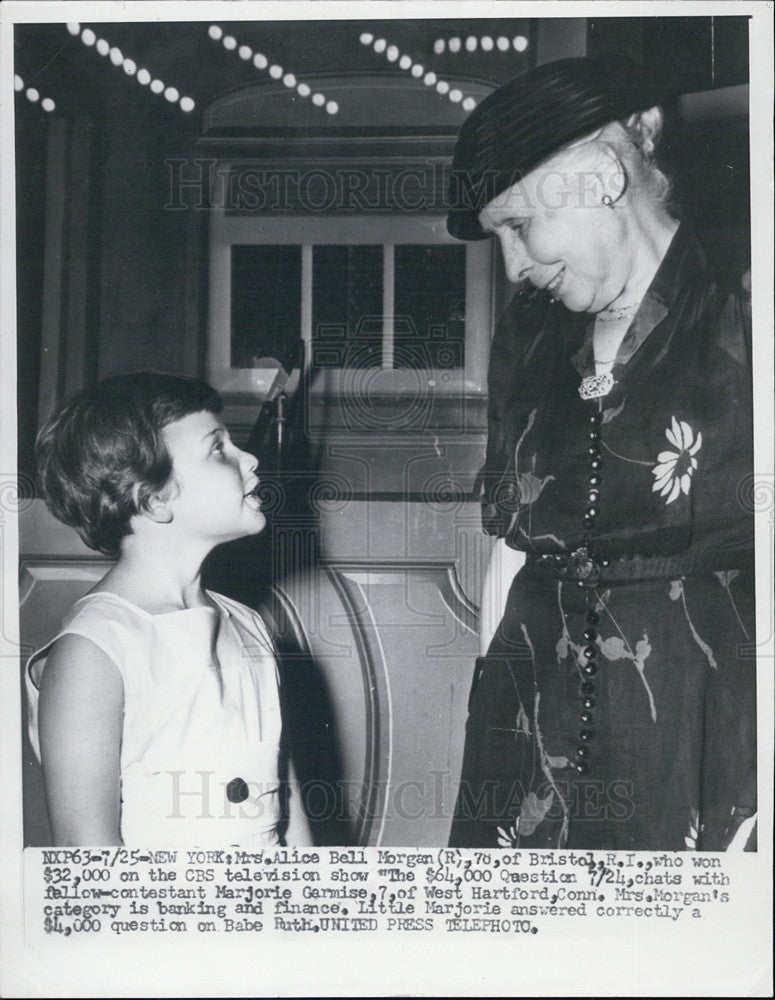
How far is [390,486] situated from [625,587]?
0.89ft

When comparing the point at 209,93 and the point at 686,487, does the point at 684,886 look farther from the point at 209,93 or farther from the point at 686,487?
the point at 209,93

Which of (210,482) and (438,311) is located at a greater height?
(438,311)

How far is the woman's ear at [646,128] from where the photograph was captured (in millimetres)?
908

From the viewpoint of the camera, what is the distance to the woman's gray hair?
907 millimetres

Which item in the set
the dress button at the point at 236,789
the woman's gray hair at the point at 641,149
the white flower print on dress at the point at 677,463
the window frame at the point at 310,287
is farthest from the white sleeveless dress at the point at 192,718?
the woman's gray hair at the point at 641,149

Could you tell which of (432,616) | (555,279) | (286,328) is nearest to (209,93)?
(286,328)

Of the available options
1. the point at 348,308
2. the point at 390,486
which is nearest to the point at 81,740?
the point at 390,486

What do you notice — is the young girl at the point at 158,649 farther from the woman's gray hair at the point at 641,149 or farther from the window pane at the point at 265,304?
the woman's gray hair at the point at 641,149

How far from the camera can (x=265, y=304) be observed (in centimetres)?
93

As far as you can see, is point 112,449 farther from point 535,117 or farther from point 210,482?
point 535,117

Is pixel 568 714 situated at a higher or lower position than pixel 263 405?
lower

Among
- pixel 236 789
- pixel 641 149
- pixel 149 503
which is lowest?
pixel 236 789

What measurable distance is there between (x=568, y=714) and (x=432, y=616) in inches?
7.0

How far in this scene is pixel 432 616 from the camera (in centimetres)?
92
